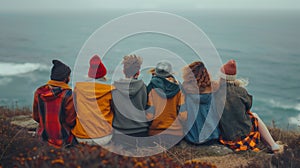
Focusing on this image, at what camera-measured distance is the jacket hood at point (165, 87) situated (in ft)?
18.4

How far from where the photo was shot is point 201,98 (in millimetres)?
5664

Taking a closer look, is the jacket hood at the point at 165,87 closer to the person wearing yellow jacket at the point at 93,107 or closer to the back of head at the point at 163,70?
the back of head at the point at 163,70

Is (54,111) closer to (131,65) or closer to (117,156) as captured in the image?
(131,65)

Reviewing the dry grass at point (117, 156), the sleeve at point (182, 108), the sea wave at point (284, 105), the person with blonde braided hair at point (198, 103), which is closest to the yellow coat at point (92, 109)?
the dry grass at point (117, 156)

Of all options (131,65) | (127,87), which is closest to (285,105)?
(131,65)

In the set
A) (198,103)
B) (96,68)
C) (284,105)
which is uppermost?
(96,68)

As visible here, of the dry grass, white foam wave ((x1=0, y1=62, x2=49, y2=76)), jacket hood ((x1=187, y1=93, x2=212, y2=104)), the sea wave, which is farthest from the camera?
white foam wave ((x1=0, y1=62, x2=49, y2=76))

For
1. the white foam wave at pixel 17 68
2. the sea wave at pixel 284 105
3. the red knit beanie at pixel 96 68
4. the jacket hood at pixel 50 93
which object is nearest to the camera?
the jacket hood at pixel 50 93

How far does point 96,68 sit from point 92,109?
59 centimetres

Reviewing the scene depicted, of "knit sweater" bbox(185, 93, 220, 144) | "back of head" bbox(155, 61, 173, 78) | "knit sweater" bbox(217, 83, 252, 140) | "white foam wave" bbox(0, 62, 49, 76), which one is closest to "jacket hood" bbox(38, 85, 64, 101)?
"back of head" bbox(155, 61, 173, 78)

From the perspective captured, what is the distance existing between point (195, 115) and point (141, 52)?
1294mm

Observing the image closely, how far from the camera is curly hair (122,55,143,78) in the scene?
5551 mm

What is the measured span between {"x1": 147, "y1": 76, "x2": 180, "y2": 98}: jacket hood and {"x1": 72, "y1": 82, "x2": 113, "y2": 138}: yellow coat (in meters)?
0.70

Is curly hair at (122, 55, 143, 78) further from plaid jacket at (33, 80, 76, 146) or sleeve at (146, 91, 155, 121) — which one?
plaid jacket at (33, 80, 76, 146)
